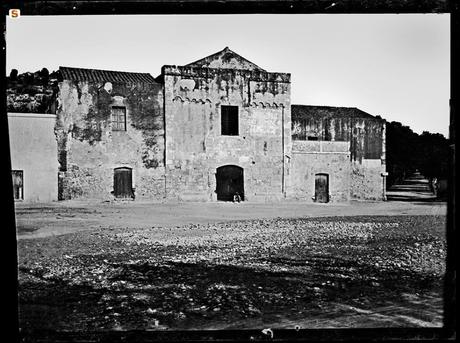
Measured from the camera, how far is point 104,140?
46.7 ft

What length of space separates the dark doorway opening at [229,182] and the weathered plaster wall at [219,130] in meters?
0.23

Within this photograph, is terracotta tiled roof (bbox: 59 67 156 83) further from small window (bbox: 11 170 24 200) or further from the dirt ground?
the dirt ground

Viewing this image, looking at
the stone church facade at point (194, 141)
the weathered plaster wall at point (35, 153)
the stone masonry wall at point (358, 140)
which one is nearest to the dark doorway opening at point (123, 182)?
the stone church facade at point (194, 141)

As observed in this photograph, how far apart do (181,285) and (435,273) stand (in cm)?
339

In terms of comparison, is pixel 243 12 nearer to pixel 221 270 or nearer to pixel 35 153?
pixel 221 270

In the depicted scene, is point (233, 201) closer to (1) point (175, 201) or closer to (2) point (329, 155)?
(1) point (175, 201)

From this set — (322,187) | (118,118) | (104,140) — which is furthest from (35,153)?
(322,187)

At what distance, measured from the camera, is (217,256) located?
7.40 metres

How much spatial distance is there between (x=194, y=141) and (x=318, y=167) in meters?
5.82

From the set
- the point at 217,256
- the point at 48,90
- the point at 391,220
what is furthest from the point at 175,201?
the point at 217,256

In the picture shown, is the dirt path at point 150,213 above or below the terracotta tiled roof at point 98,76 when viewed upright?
below

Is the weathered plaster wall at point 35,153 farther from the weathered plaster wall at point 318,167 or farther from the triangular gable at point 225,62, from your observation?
the weathered plaster wall at point 318,167

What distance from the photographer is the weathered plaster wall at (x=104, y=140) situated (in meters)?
13.8

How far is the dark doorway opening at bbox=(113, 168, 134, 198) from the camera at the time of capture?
14.1 meters
